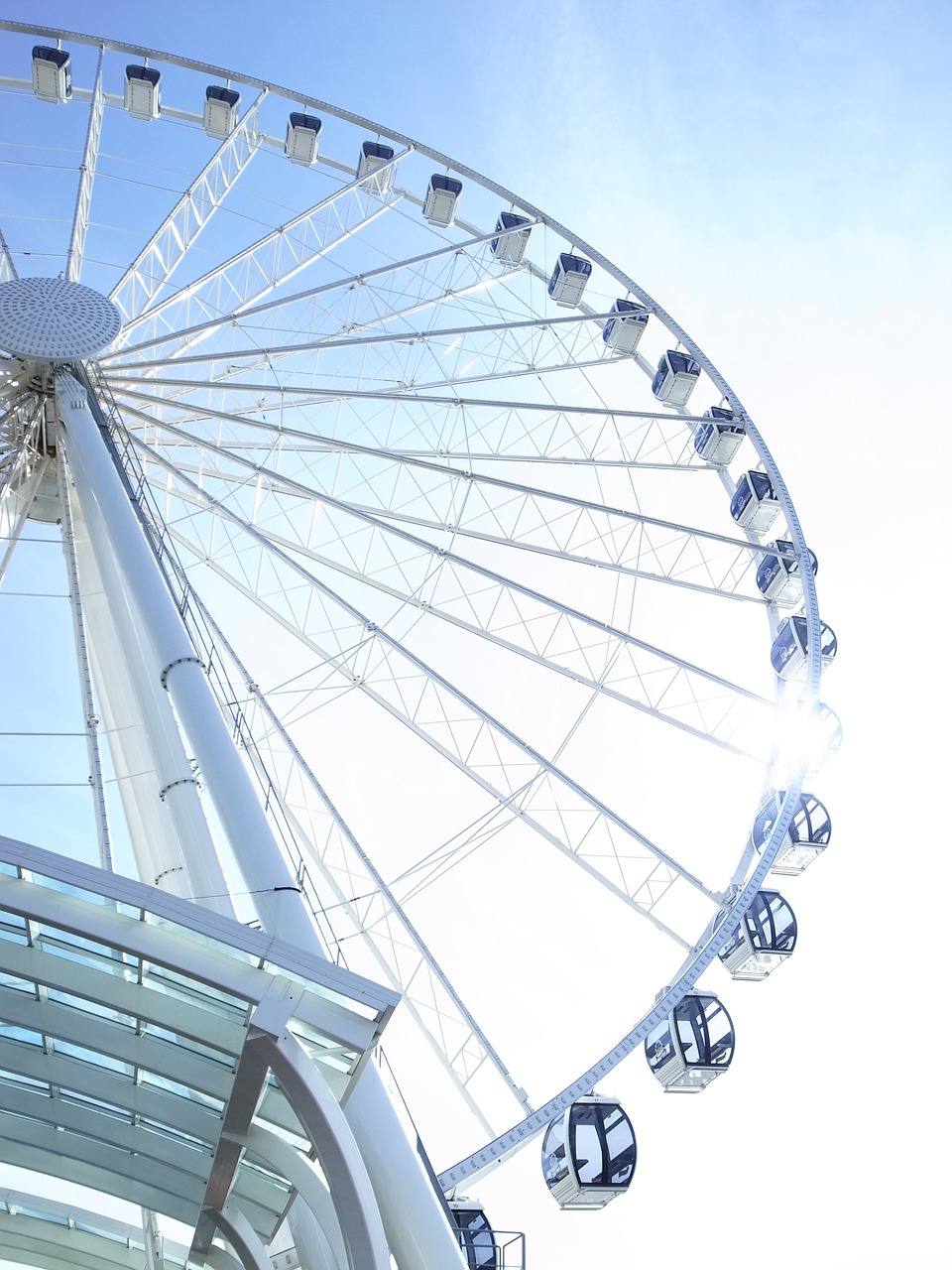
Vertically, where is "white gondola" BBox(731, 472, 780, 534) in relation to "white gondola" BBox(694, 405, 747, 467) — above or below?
below

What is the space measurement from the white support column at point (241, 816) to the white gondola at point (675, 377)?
42.7ft

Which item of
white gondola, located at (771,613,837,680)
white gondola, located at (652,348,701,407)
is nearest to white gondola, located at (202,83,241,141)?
white gondola, located at (652,348,701,407)

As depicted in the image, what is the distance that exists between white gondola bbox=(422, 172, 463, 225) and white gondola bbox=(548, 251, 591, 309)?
8.63 feet

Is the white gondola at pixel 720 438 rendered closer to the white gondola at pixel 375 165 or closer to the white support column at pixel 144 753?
the white gondola at pixel 375 165

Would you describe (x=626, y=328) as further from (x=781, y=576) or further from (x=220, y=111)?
(x=220, y=111)

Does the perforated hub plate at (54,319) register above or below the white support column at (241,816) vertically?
above

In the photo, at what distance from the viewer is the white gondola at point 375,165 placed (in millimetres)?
26500

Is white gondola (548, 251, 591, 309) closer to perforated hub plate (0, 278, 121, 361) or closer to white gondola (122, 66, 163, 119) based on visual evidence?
white gondola (122, 66, 163, 119)

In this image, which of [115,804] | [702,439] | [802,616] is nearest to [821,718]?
[802,616]

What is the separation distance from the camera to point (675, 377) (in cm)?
2561

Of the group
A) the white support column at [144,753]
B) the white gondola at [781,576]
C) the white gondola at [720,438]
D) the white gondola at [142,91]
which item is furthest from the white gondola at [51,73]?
the white gondola at [781,576]

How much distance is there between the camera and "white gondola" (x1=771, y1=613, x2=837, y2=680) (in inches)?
826

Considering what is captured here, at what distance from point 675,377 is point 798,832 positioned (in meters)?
10.5

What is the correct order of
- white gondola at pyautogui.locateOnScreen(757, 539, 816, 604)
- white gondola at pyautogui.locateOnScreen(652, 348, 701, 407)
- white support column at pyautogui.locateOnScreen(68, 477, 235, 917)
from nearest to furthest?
white support column at pyautogui.locateOnScreen(68, 477, 235, 917)
white gondola at pyautogui.locateOnScreen(757, 539, 816, 604)
white gondola at pyautogui.locateOnScreen(652, 348, 701, 407)
